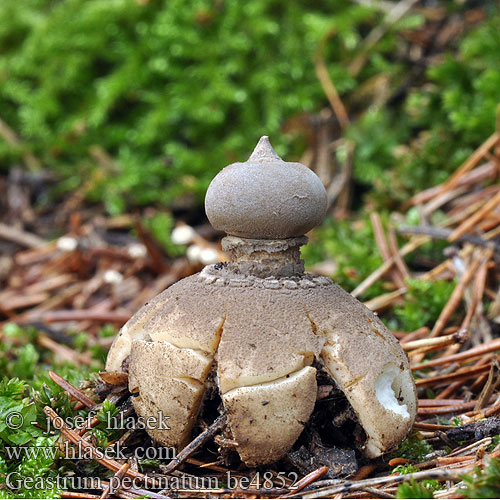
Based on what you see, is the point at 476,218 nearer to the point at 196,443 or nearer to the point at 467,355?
the point at 467,355

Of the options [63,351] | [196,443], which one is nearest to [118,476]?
[196,443]

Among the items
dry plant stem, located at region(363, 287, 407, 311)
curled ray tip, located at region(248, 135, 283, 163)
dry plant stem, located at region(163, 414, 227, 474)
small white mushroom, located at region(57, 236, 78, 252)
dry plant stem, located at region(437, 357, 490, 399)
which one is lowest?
small white mushroom, located at region(57, 236, 78, 252)

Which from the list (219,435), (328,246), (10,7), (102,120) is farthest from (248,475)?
(10,7)

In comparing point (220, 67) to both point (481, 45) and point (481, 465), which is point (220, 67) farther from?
point (481, 465)

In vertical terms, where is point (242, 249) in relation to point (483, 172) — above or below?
above

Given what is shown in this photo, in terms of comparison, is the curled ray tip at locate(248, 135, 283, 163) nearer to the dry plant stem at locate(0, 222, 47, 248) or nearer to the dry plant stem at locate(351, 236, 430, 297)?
the dry plant stem at locate(351, 236, 430, 297)

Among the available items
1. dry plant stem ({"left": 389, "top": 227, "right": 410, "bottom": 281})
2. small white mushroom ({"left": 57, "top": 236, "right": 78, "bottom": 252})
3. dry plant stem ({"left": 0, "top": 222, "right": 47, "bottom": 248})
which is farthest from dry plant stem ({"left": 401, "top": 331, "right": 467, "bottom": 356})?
dry plant stem ({"left": 0, "top": 222, "right": 47, "bottom": 248})
